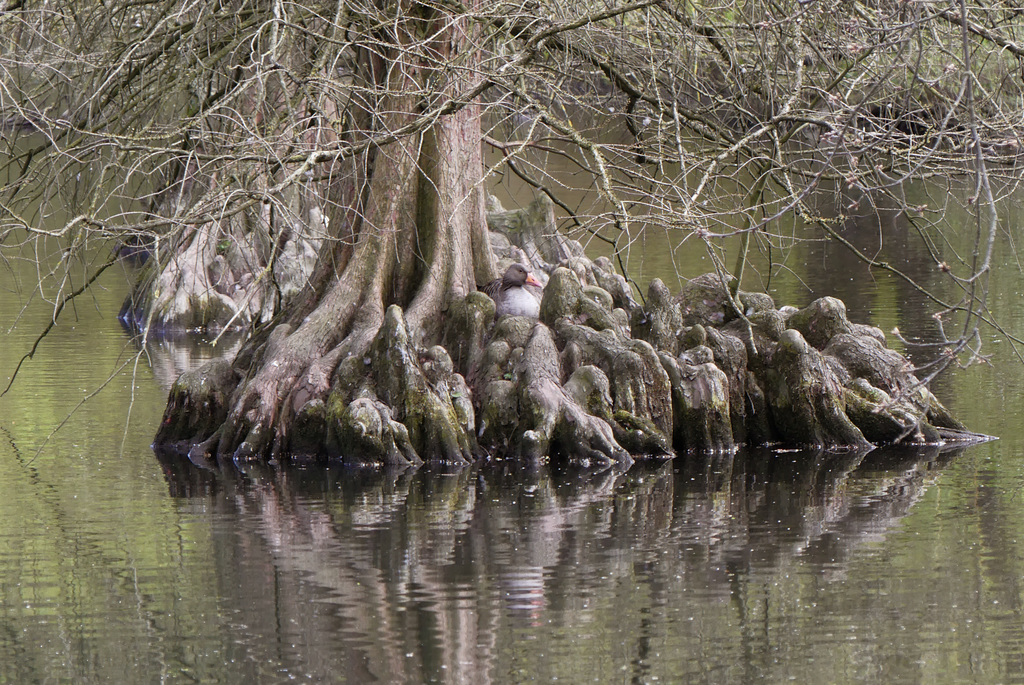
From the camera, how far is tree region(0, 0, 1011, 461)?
433 inches

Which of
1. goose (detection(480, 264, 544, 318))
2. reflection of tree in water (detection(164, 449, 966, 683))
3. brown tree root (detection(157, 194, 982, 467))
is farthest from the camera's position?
goose (detection(480, 264, 544, 318))

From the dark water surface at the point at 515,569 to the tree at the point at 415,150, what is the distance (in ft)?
2.63

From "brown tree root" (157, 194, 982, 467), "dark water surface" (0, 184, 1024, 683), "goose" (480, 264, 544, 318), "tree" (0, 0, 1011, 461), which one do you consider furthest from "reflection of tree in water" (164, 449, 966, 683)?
"goose" (480, 264, 544, 318)

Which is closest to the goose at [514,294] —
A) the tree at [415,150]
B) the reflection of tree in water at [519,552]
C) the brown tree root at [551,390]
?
the brown tree root at [551,390]

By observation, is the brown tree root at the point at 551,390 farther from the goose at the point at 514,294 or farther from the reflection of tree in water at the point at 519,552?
the reflection of tree in water at the point at 519,552

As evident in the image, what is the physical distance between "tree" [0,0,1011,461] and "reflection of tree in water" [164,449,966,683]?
32.3 inches

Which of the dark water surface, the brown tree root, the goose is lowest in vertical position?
the dark water surface

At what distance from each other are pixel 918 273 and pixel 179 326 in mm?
13755

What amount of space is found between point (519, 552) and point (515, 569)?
0.50 metres

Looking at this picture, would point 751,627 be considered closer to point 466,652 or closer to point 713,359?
point 466,652

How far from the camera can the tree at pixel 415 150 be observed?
10992mm

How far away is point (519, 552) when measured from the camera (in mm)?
10141

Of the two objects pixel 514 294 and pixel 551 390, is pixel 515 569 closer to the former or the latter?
pixel 551 390

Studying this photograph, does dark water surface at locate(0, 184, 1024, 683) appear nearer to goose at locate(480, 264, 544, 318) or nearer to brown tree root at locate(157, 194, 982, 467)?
brown tree root at locate(157, 194, 982, 467)
